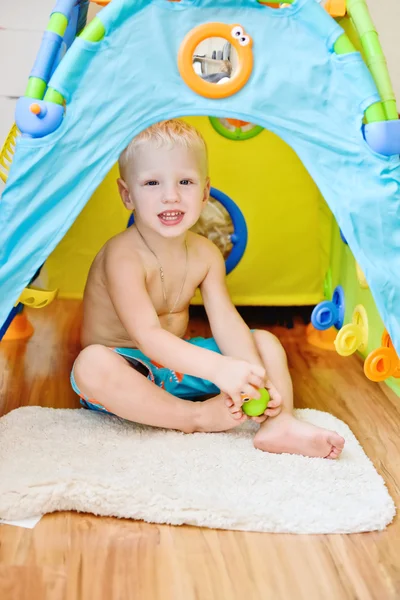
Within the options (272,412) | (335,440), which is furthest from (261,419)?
(335,440)

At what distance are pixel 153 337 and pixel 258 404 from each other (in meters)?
0.20

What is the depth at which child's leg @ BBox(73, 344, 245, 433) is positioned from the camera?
1073 millimetres

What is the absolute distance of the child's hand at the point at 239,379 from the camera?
1006mm

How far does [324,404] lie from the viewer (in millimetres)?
1298

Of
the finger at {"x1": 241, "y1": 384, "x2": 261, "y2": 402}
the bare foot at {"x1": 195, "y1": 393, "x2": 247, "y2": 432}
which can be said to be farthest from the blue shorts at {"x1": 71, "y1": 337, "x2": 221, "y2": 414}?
the finger at {"x1": 241, "y1": 384, "x2": 261, "y2": 402}

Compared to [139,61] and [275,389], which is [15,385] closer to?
[275,389]

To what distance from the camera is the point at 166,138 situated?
3.69 feet

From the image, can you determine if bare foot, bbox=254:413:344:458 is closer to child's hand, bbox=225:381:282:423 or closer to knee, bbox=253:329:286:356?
child's hand, bbox=225:381:282:423

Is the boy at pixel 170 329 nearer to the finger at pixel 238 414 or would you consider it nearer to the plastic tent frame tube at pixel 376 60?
the finger at pixel 238 414

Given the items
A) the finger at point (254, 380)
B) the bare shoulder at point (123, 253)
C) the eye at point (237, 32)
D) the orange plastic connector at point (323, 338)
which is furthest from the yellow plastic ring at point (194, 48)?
the orange plastic connector at point (323, 338)

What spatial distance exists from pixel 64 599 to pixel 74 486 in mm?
191

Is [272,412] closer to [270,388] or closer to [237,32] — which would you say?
[270,388]

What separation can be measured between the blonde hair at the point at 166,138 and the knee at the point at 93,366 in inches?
12.7

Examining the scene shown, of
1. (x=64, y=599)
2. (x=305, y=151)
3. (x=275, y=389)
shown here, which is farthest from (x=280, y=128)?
(x=64, y=599)
